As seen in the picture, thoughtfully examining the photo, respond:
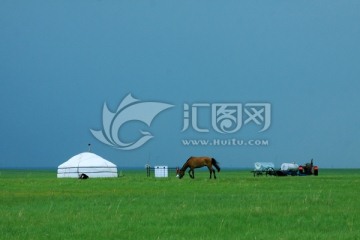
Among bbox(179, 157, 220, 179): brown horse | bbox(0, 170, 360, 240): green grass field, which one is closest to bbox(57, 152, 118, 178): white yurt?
bbox(179, 157, 220, 179): brown horse

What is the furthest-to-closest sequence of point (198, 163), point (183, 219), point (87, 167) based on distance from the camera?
point (87, 167) → point (198, 163) → point (183, 219)

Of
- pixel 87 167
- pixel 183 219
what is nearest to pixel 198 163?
pixel 87 167

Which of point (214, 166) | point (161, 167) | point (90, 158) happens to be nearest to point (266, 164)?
point (161, 167)

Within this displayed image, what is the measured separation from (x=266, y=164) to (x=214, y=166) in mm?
27369

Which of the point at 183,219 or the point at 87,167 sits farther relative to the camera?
the point at 87,167

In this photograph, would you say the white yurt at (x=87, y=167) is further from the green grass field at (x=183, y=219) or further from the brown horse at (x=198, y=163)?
the green grass field at (x=183, y=219)

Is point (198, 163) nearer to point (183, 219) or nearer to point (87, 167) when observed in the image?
point (87, 167)

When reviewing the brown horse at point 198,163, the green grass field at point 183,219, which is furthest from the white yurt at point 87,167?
the green grass field at point 183,219

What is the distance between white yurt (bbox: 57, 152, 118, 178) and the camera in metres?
60.5

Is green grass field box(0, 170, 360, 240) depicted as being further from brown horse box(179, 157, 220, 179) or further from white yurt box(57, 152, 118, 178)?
white yurt box(57, 152, 118, 178)

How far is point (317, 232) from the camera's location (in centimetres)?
1534

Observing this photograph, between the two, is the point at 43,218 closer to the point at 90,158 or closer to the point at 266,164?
the point at 90,158

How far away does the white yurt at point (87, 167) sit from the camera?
2383 inches

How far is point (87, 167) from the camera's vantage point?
199 feet
